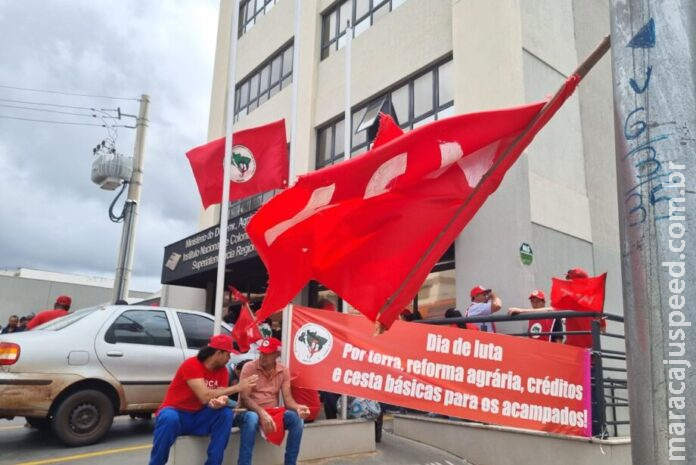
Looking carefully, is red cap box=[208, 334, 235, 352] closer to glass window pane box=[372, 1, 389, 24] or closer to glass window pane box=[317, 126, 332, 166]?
glass window pane box=[317, 126, 332, 166]

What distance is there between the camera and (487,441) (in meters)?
6.73

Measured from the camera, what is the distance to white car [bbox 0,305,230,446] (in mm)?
6395

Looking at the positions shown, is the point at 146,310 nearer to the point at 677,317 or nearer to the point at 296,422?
the point at 296,422

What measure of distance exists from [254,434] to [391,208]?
298 centimetres

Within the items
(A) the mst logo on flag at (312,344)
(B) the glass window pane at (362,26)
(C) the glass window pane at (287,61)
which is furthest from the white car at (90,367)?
(C) the glass window pane at (287,61)

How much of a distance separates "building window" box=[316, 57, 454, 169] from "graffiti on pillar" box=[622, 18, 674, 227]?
9.91 meters

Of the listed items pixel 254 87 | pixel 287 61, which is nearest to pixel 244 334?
pixel 287 61

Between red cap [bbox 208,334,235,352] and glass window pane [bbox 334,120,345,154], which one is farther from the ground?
glass window pane [bbox 334,120,345,154]

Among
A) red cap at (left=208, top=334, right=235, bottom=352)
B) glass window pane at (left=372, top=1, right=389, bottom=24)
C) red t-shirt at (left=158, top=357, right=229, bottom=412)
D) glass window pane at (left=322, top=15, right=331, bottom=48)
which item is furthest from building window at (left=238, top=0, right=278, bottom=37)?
red t-shirt at (left=158, top=357, right=229, bottom=412)

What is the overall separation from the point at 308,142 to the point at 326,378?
398 inches

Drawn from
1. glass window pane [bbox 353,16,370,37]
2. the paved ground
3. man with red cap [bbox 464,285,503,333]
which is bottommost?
the paved ground

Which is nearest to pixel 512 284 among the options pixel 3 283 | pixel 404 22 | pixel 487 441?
pixel 487 441

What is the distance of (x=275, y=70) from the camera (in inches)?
747

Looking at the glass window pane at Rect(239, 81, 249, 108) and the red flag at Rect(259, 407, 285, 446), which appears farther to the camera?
the glass window pane at Rect(239, 81, 249, 108)
